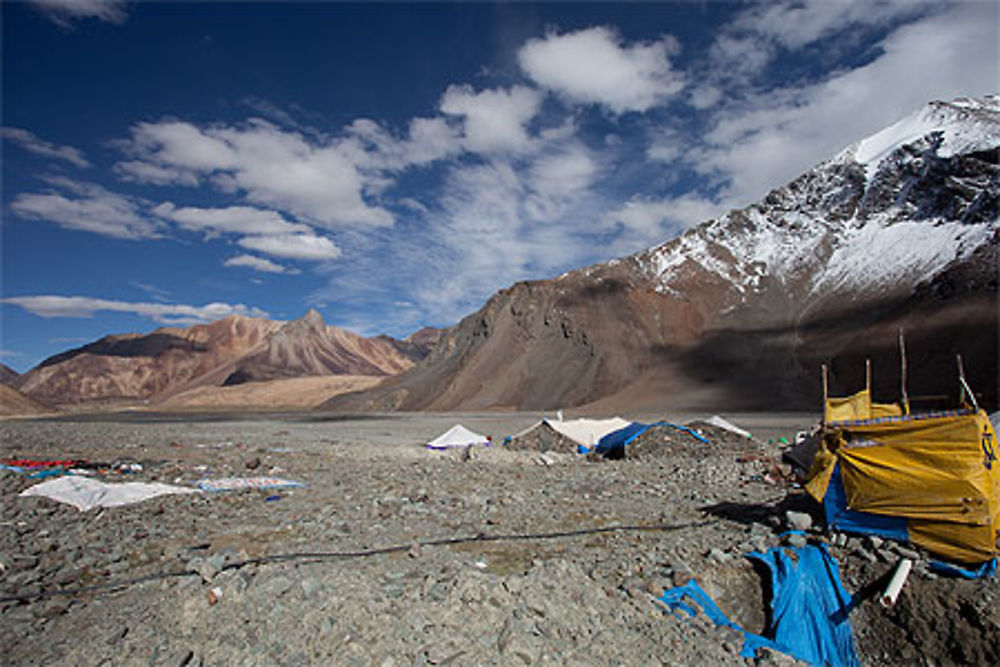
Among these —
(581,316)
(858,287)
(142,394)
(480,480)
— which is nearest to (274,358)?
(142,394)

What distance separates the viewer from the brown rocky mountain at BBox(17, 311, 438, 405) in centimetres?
13175

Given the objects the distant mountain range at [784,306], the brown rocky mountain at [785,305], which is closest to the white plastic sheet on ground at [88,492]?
the distant mountain range at [784,306]

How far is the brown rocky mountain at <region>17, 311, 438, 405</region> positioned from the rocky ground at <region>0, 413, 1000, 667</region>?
5223 inches

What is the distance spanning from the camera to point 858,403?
997cm

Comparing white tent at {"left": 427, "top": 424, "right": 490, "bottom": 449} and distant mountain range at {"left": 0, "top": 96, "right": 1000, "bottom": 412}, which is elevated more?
distant mountain range at {"left": 0, "top": 96, "right": 1000, "bottom": 412}

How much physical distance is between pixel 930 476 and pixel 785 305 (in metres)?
63.6

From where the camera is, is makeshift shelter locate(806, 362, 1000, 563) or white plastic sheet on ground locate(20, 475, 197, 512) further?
white plastic sheet on ground locate(20, 475, 197, 512)

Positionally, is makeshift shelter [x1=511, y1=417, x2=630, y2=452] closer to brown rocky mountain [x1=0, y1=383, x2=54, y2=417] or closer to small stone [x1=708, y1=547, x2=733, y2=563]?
small stone [x1=708, y1=547, x2=733, y2=563]

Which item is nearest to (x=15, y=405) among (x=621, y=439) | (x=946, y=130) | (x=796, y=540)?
(x=621, y=439)

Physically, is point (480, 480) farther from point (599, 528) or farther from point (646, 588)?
point (646, 588)

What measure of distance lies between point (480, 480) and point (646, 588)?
7846 millimetres

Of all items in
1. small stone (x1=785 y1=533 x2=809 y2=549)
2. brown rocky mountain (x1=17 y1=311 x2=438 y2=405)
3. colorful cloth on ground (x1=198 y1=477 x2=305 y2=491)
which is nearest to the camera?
small stone (x1=785 y1=533 x2=809 y2=549)

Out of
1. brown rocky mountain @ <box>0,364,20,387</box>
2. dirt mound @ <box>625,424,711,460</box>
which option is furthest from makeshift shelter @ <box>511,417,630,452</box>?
brown rocky mountain @ <box>0,364,20,387</box>

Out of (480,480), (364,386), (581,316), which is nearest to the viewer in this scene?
(480,480)
